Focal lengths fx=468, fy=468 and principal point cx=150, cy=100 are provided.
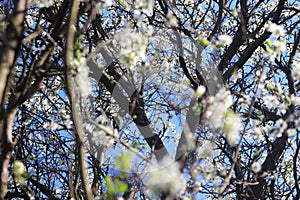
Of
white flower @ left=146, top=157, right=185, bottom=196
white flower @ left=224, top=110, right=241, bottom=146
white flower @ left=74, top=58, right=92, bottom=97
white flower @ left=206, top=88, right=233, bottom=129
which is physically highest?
white flower @ left=74, top=58, right=92, bottom=97

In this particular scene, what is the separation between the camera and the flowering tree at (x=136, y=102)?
2459 mm

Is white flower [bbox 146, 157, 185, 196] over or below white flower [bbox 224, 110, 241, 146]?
below

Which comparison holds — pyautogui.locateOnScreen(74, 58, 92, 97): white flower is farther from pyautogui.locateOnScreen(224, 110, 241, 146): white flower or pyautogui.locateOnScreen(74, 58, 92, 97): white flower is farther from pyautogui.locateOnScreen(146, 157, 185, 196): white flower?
pyautogui.locateOnScreen(224, 110, 241, 146): white flower

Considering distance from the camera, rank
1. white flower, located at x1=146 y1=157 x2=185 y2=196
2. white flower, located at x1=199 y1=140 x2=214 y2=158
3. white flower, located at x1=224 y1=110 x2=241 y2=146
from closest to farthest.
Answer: white flower, located at x1=146 y1=157 x2=185 y2=196 → white flower, located at x1=224 y1=110 x2=241 y2=146 → white flower, located at x1=199 y1=140 x2=214 y2=158

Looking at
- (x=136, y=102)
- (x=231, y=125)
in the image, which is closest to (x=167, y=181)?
(x=231, y=125)

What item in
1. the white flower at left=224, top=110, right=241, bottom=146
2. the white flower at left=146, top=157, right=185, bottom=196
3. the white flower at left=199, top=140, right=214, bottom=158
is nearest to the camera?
the white flower at left=146, top=157, right=185, bottom=196

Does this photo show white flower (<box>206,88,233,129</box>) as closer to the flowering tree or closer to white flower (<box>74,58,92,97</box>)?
the flowering tree

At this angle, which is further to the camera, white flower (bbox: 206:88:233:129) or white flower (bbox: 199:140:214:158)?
white flower (bbox: 199:140:214:158)

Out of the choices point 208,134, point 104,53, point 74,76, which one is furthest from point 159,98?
point 74,76

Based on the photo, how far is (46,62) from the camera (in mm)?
2635

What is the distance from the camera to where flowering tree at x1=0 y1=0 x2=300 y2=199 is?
8.07ft

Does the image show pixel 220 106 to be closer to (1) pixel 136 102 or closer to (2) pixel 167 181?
(2) pixel 167 181

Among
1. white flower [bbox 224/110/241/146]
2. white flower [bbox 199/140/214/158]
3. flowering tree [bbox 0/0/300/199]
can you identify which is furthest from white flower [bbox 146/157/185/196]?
white flower [bbox 199/140/214/158]

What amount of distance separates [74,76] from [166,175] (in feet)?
2.25
